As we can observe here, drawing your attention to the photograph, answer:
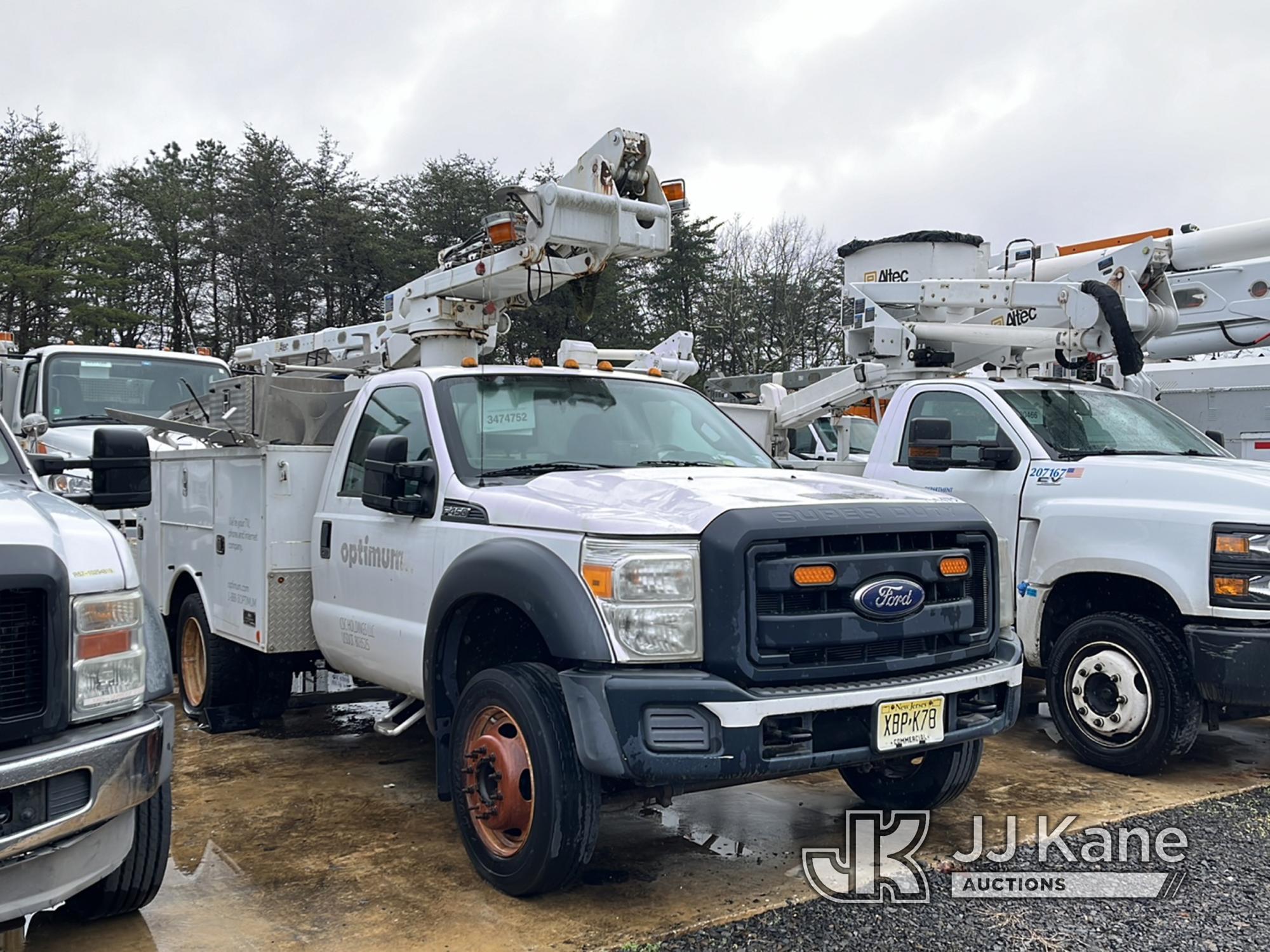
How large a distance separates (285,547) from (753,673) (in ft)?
9.99

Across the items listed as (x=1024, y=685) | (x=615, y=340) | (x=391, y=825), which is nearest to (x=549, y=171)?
(x=615, y=340)

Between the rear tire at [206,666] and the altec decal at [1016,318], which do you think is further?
the altec decal at [1016,318]

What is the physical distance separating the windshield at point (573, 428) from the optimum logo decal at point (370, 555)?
546mm

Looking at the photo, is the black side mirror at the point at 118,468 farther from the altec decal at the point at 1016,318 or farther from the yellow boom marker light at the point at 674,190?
the altec decal at the point at 1016,318

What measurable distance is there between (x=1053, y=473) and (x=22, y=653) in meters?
5.12

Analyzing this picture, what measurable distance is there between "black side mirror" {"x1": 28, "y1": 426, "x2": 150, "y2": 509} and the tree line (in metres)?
26.7

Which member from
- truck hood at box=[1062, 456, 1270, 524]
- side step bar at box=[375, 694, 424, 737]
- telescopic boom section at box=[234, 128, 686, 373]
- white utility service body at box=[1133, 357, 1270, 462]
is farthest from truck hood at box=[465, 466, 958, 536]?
white utility service body at box=[1133, 357, 1270, 462]

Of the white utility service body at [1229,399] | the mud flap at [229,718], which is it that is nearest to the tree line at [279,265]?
the white utility service body at [1229,399]

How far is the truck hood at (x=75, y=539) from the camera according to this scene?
306 cm

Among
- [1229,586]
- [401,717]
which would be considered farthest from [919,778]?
[401,717]

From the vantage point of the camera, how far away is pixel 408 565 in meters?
4.80

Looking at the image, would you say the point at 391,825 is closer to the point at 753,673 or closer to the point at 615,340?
the point at 753,673

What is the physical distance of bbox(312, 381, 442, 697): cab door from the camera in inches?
187

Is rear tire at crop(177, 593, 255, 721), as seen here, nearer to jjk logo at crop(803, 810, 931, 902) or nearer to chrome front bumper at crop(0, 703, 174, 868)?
chrome front bumper at crop(0, 703, 174, 868)
